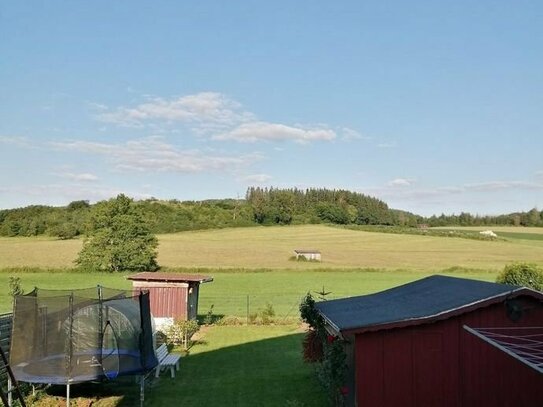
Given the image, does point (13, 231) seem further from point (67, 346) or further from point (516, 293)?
point (516, 293)

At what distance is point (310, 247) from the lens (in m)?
74.1

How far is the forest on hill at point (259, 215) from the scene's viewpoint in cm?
9081

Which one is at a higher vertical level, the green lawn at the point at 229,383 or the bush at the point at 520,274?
the bush at the point at 520,274

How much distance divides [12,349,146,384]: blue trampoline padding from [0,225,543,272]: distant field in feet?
140

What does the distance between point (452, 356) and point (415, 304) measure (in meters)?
1.88

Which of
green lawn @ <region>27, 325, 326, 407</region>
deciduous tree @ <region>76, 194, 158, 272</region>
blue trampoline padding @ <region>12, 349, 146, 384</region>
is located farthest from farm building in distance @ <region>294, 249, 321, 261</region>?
blue trampoline padding @ <region>12, 349, 146, 384</region>

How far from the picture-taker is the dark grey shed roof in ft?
34.9

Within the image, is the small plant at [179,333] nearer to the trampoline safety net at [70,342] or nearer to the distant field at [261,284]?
the trampoline safety net at [70,342]

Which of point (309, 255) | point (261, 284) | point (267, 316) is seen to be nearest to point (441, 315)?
point (267, 316)

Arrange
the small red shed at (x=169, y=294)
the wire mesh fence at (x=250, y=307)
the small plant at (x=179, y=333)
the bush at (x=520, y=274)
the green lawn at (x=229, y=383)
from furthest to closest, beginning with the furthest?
the wire mesh fence at (x=250, y=307)
the bush at (x=520, y=274)
the small red shed at (x=169, y=294)
the small plant at (x=179, y=333)
the green lawn at (x=229, y=383)

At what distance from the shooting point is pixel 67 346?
494 inches

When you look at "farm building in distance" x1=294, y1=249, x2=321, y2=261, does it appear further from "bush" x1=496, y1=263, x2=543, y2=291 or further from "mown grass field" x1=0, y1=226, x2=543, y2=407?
"bush" x1=496, y1=263, x2=543, y2=291

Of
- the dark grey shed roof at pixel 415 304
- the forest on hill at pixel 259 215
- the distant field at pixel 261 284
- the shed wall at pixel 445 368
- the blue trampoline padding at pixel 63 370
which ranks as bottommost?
the distant field at pixel 261 284

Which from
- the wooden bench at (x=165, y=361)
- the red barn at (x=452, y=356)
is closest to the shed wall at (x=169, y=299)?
the wooden bench at (x=165, y=361)
